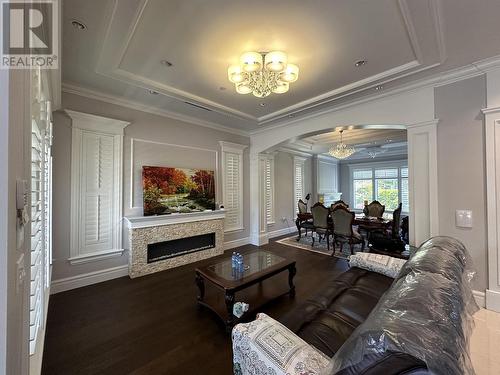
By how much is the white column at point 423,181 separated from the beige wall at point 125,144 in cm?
342

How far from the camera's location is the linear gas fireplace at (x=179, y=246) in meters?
3.55

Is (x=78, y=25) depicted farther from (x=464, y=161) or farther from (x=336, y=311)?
(x=464, y=161)

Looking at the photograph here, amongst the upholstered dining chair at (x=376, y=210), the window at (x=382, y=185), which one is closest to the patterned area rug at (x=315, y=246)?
the upholstered dining chair at (x=376, y=210)

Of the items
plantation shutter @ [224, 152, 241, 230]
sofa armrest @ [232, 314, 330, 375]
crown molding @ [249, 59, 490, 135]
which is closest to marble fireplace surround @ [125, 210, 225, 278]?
plantation shutter @ [224, 152, 241, 230]

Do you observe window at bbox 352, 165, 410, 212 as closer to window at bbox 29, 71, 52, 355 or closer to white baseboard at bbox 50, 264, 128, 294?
white baseboard at bbox 50, 264, 128, 294

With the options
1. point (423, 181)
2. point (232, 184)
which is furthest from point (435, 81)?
point (232, 184)

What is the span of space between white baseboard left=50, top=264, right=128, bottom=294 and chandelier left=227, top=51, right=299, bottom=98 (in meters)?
3.23

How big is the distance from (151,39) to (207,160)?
2570 mm

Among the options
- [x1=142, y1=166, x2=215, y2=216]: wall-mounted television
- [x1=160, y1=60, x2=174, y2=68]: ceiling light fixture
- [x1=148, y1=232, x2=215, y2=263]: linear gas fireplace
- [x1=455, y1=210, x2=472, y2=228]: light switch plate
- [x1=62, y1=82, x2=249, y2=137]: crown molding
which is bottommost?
[x1=148, y1=232, x2=215, y2=263]: linear gas fireplace

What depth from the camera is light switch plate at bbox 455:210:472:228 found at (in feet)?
8.34

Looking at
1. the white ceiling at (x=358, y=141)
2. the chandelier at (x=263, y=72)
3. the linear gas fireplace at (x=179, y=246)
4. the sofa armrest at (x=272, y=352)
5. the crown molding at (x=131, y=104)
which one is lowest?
the linear gas fireplace at (x=179, y=246)

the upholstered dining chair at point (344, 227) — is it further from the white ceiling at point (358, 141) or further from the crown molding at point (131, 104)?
the crown molding at point (131, 104)

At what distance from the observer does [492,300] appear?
94.7 inches

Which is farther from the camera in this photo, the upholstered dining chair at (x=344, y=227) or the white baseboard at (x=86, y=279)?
the upholstered dining chair at (x=344, y=227)
